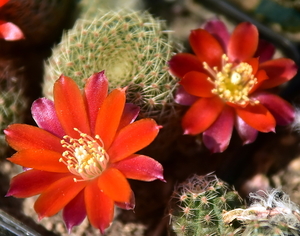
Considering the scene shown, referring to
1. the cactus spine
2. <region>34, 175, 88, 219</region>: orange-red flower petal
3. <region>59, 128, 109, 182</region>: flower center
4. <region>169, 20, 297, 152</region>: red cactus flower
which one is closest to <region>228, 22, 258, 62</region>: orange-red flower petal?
<region>169, 20, 297, 152</region>: red cactus flower

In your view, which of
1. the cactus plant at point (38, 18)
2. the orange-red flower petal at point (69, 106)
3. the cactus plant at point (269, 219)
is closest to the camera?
the cactus plant at point (269, 219)

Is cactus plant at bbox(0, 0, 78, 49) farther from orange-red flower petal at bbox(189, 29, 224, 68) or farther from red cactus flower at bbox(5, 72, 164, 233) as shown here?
orange-red flower petal at bbox(189, 29, 224, 68)

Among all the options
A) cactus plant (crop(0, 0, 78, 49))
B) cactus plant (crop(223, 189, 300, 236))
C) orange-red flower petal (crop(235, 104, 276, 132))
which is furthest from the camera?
cactus plant (crop(0, 0, 78, 49))

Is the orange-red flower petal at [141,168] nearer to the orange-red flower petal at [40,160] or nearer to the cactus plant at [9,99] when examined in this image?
the orange-red flower petal at [40,160]

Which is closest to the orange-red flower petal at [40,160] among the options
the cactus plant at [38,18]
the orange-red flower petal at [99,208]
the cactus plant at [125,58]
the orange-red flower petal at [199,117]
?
the orange-red flower petal at [99,208]

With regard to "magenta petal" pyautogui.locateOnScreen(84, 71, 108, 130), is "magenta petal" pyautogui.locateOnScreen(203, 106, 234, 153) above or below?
below

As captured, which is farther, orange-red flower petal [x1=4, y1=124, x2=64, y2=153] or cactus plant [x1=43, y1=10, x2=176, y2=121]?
cactus plant [x1=43, y1=10, x2=176, y2=121]

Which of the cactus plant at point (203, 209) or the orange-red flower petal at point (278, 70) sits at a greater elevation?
the orange-red flower petal at point (278, 70)

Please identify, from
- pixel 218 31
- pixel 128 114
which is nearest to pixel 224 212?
pixel 128 114
